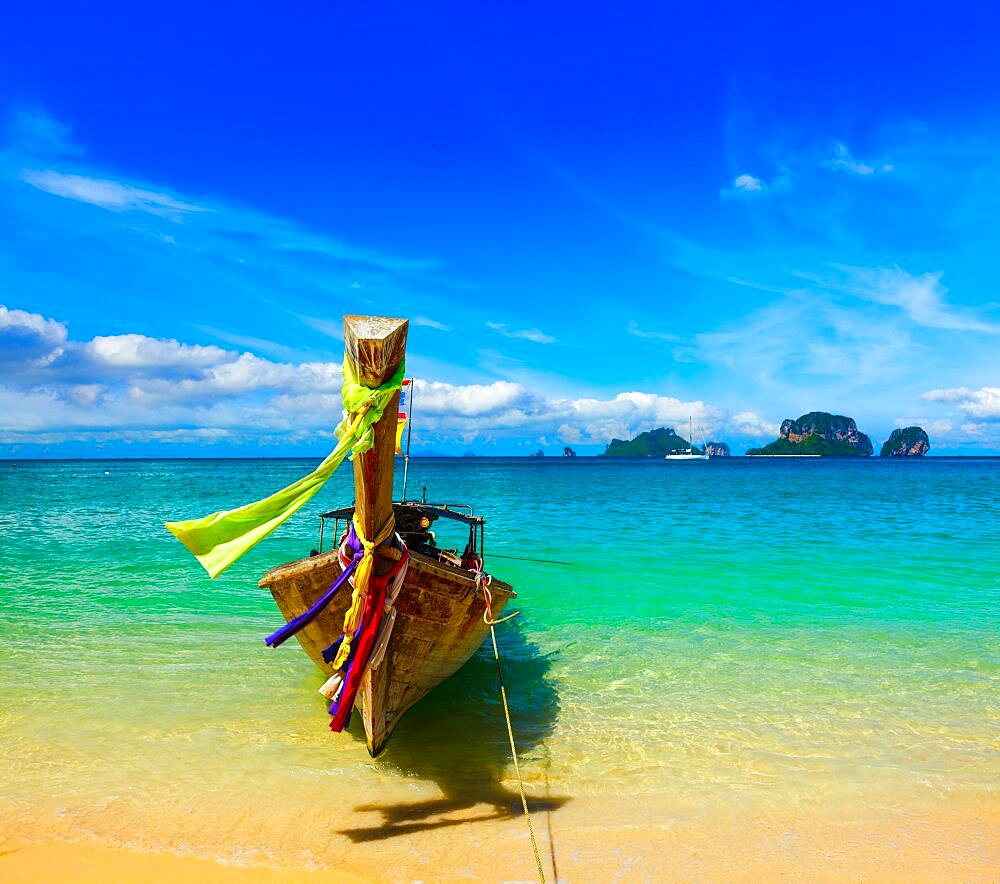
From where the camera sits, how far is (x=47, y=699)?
9.01 m

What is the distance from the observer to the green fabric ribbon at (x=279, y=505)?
5.18m

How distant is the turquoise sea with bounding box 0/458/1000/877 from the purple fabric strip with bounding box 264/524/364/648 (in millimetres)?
1721

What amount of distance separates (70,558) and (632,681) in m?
18.9

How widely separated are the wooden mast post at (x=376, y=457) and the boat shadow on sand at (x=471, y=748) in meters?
0.81

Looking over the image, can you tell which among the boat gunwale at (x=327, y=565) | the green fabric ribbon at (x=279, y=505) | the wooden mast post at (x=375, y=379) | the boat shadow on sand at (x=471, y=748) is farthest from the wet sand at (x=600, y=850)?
the wooden mast post at (x=375, y=379)

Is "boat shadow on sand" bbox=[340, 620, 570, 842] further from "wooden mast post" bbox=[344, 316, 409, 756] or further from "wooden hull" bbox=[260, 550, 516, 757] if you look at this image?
"wooden mast post" bbox=[344, 316, 409, 756]

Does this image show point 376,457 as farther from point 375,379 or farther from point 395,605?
point 395,605

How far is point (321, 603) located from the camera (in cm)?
666

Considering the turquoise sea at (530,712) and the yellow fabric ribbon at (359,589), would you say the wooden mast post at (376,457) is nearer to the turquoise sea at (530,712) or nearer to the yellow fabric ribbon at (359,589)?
the yellow fabric ribbon at (359,589)

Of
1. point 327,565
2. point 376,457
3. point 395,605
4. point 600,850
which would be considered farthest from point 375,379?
point 600,850

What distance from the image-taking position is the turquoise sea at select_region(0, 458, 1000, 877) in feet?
21.4

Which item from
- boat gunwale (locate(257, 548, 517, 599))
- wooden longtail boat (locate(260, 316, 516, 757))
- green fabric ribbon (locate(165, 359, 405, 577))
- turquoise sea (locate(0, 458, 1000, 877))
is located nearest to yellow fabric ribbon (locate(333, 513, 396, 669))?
wooden longtail boat (locate(260, 316, 516, 757))

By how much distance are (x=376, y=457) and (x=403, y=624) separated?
89.4 inches

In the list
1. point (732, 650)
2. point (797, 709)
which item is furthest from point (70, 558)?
point (797, 709)
